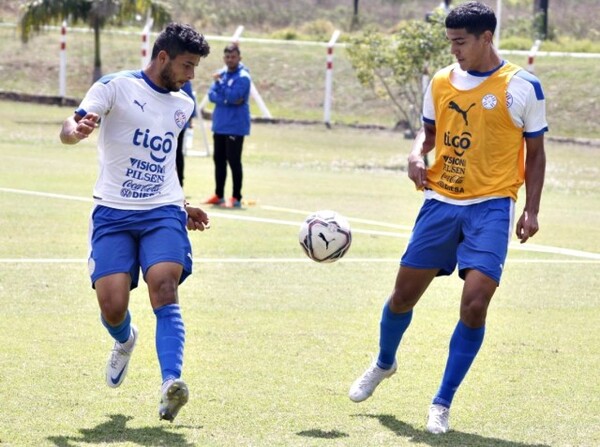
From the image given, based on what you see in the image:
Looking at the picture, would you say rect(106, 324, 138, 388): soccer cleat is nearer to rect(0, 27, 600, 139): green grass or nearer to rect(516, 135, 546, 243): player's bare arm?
rect(516, 135, 546, 243): player's bare arm

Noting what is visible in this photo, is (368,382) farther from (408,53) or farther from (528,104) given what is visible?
(408,53)

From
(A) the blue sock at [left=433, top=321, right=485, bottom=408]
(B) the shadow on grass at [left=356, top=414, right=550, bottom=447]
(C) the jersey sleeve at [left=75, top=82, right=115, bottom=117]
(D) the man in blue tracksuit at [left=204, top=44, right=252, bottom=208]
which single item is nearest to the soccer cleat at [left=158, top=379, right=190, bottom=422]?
(B) the shadow on grass at [left=356, top=414, right=550, bottom=447]

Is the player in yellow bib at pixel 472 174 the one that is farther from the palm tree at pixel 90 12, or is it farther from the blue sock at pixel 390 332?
the palm tree at pixel 90 12

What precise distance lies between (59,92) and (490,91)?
31.0 meters

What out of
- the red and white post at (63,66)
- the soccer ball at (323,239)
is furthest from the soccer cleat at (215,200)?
the red and white post at (63,66)

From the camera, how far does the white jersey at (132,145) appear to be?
7.23 m

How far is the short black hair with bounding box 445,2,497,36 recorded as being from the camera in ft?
23.5

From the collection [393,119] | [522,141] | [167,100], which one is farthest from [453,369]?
[393,119]

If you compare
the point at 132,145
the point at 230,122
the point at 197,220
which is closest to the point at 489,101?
the point at 197,220

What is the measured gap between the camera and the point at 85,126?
6844 millimetres

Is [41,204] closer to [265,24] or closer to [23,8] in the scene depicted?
[23,8]

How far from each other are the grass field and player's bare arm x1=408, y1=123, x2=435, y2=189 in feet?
4.20

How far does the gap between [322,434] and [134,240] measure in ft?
4.96

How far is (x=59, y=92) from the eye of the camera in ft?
122
